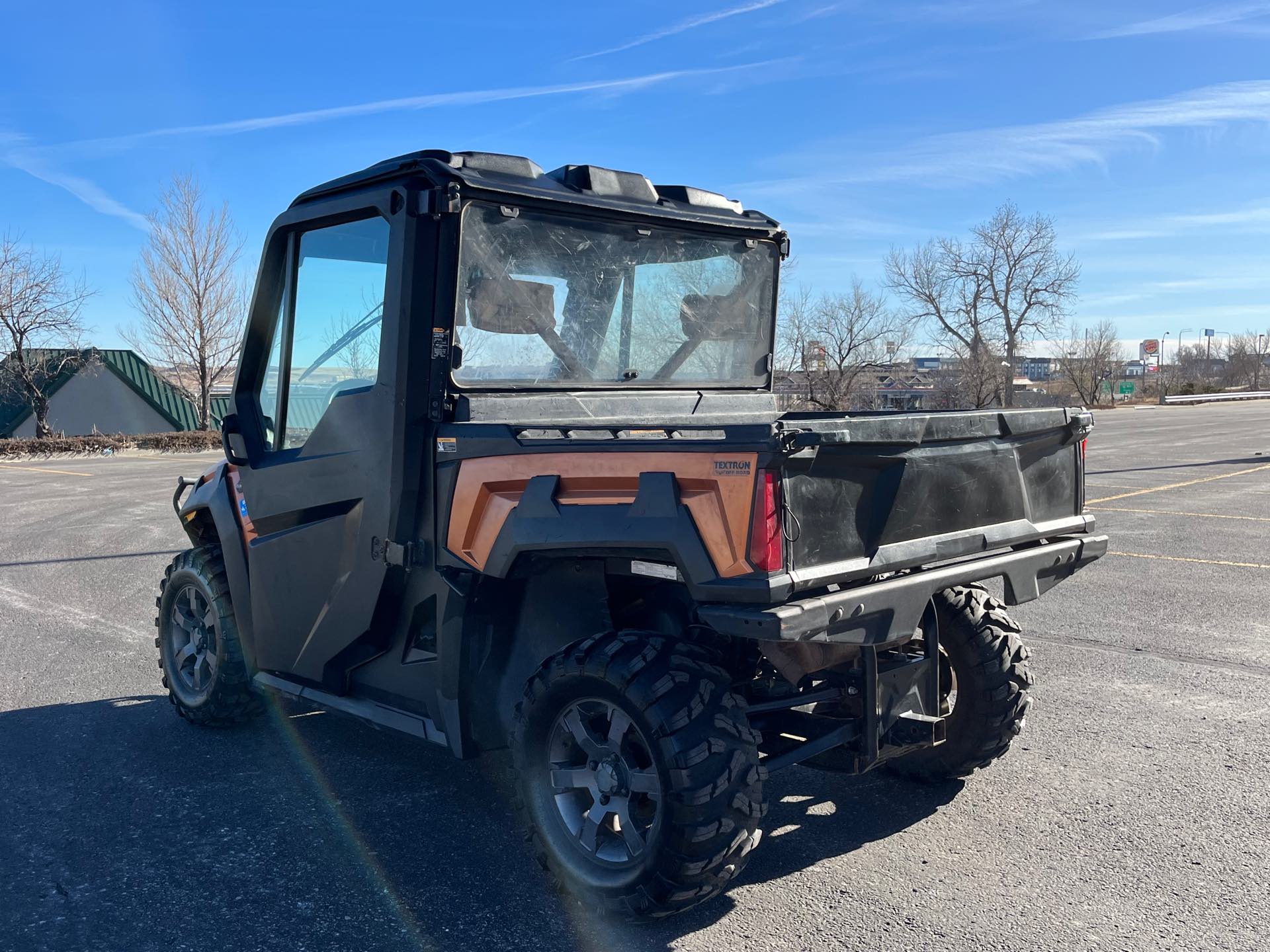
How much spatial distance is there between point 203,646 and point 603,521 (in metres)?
3.06

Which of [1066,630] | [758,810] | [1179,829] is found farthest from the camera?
[1066,630]

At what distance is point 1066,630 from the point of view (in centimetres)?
728

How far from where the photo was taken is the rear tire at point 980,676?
163 inches

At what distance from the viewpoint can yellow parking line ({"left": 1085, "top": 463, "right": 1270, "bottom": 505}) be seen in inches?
591

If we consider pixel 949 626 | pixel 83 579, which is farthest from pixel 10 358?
pixel 949 626

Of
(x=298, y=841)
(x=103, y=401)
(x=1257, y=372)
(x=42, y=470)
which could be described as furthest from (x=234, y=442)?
(x=1257, y=372)

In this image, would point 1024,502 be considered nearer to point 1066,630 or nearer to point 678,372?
point 678,372

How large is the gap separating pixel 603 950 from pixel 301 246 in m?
2.99

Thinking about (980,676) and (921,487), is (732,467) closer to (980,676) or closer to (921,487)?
(921,487)

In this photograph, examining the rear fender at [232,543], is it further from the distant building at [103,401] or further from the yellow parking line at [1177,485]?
the distant building at [103,401]

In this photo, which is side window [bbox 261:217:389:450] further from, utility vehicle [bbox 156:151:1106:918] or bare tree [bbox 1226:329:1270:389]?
bare tree [bbox 1226:329:1270:389]

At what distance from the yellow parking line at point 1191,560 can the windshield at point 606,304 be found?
6239 millimetres

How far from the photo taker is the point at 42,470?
25.6 metres

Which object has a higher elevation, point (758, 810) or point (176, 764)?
point (758, 810)
